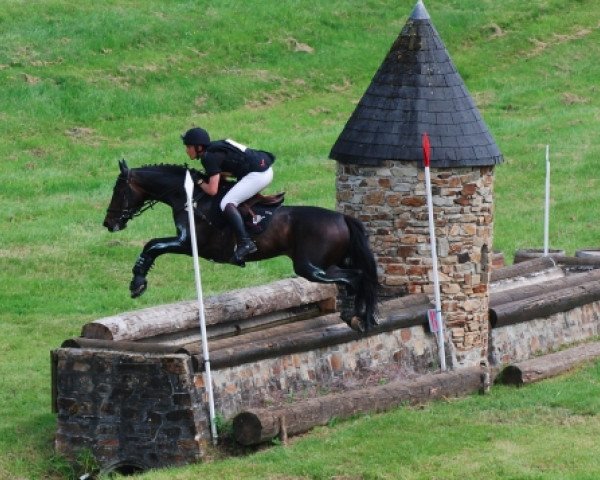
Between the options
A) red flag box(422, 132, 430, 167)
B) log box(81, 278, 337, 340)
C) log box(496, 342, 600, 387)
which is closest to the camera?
log box(81, 278, 337, 340)

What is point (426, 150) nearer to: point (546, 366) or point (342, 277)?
point (342, 277)

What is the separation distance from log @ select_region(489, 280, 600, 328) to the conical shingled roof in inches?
67.5

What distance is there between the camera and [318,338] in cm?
1762

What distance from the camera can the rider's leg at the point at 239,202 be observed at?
17.9 m

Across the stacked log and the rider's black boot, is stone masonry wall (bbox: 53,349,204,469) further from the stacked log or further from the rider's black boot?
the stacked log

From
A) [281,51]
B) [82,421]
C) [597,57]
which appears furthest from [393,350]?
[597,57]

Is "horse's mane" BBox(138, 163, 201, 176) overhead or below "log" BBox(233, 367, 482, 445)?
overhead

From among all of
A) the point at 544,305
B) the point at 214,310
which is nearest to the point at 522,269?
the point at 544,305

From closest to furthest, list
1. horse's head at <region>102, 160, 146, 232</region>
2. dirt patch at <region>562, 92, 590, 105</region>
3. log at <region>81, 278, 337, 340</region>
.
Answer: log at <region>81, 278, 337, 340</region>
horse's head at <region>102, 160, 146, 232</region>
dirt patch at <region>562, 92, 590, 105</region>

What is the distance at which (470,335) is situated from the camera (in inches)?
759

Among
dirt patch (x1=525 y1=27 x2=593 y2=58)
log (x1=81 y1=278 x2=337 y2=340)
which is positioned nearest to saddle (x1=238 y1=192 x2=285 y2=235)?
log (x1=81 y1=278 x2=337 y2=340)

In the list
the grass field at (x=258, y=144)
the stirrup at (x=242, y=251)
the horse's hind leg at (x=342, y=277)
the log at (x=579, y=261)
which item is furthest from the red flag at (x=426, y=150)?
the log at (x=579, y=261)

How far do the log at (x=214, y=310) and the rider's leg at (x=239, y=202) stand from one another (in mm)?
630

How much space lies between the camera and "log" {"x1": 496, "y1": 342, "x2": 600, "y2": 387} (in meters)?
18.6
